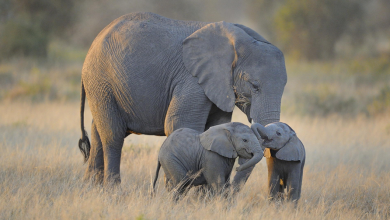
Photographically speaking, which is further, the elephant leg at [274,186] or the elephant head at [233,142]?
the elephant leg at [274,186]

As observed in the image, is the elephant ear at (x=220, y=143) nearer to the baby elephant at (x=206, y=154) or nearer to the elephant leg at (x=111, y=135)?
the baby elephant at (x=206, y=154)

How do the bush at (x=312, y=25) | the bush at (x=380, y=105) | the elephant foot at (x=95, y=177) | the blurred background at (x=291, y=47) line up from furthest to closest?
the bush at (x=312, y=25), the blurred background at (x=291, y=47), the bush at (x=380, y=105), the elephant foot at (x=95, y=177)

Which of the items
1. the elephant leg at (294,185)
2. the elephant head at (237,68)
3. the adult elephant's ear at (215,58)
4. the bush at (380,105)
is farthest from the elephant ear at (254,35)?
the bush at (380,105)

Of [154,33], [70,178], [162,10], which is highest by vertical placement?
[162,10]

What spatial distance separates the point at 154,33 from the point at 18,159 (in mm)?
2574

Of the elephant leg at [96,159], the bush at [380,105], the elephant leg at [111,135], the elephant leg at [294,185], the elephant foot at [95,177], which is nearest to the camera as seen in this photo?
the elephant leg at [294,185]

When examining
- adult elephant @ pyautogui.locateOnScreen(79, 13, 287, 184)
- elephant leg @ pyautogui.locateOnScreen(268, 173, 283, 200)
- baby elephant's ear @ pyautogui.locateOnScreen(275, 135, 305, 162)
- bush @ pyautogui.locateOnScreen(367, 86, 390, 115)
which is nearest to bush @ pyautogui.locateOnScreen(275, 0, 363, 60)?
bush @ pyautogui.locateOnScreen(367, 86, 390, 115)

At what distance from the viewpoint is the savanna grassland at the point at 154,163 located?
15.9 feet

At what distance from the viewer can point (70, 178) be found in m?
6.39

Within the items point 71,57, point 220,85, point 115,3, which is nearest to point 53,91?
point 71,57

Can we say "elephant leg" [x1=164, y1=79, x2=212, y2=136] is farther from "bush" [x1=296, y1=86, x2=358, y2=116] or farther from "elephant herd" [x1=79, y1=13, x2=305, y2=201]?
"bush" [x1=296, y1=86, x2=358, y2=116]

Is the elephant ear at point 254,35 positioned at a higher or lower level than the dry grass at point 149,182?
higher

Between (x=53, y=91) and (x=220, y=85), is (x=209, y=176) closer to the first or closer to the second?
(x=220, y=85)

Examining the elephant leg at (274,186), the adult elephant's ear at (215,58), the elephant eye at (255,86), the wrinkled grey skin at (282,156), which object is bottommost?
the elephant leg at (274,186)
